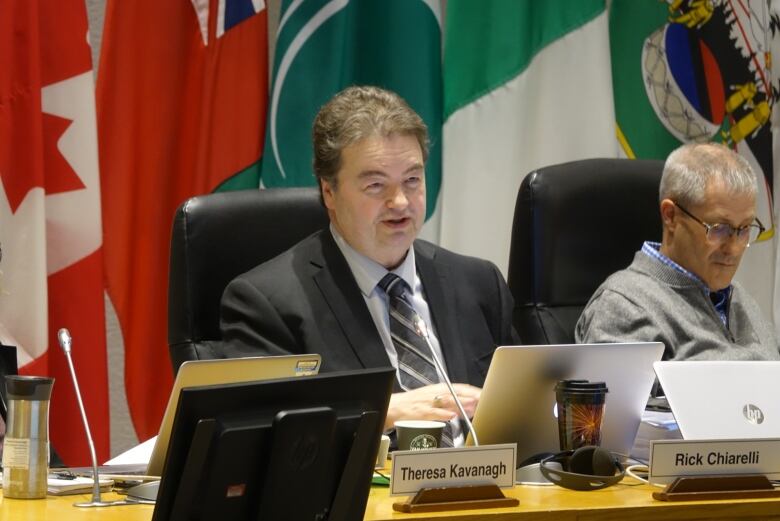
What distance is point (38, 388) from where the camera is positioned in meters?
1.70

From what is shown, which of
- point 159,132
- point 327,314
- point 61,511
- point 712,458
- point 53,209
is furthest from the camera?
point 159,132

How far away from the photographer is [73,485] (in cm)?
180

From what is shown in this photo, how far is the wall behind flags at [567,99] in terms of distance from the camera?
3.73 meters

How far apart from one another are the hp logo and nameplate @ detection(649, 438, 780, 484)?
113mm

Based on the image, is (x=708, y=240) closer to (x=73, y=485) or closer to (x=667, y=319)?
(x=667, y=319)

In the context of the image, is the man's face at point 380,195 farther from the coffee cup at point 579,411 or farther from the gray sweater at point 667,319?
the coffee cup at point 579,411

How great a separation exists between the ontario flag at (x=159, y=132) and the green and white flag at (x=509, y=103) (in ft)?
2.19

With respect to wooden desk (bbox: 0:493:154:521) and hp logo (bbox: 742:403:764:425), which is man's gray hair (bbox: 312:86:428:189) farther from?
wooden desk (bbox: 0:493:154:521)

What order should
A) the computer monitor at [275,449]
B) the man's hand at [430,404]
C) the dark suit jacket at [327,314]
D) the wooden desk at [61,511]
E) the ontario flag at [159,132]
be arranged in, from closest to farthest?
the computer monitor at [275,449], the wooden desk at [61,511], the man's hand at [430,404], the dark suit jacket at [327,314], the ontario flag at [159,132]

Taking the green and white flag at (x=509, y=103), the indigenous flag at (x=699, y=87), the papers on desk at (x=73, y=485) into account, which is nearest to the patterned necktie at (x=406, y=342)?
the papers on desk at (x=73, y=485)

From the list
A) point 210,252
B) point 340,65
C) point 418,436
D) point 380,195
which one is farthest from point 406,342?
point 340,65

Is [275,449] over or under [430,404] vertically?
over

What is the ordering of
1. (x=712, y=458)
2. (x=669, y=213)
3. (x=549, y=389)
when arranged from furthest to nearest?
(x=669, y=213) → (x=549, y=389) → (x=712, y=458)

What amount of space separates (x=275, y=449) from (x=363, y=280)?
4.06ft
